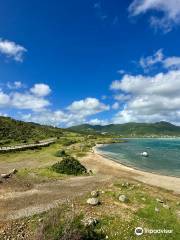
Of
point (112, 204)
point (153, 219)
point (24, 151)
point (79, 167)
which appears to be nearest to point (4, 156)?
point (24, 151)

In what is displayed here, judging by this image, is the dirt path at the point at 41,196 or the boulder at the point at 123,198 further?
the boulder at the point at 123,198

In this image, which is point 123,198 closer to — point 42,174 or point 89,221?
point 89,221

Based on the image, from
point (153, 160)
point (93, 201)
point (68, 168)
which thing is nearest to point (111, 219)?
point (93, 201)

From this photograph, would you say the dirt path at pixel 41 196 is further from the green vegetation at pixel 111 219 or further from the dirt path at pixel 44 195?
the green vegetation at pixel 111 219

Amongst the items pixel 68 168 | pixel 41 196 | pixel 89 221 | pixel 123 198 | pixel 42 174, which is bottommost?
pixel 89 221

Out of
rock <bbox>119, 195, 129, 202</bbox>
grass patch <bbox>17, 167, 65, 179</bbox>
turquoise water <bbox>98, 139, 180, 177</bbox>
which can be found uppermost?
grass patch <bbox>17, 167, 65, 179</bbox>

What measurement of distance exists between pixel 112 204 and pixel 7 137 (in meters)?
83.8

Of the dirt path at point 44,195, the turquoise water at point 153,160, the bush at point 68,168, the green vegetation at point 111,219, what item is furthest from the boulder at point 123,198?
the turquoise water at point 153,160

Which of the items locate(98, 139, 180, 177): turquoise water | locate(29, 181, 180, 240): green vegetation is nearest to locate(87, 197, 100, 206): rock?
locate(29, 181, 180, 240): green vegetation

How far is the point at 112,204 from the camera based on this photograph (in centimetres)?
2323

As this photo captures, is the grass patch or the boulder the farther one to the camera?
the grass patch

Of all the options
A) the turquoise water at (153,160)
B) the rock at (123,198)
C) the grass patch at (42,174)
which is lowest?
the turquoise water at (153,160)

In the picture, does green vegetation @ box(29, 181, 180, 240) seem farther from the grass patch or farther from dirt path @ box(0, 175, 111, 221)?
the grass patch

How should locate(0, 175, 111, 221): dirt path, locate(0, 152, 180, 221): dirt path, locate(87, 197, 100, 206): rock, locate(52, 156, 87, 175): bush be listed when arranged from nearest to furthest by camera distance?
1. locate(0, 175, 111, 221): dirt path
2. locate(0, 152, 180, 221): dirt path
3. locate(87, 197, 100, 206): rock
4. locate(52, 156, 87, 175): bush
